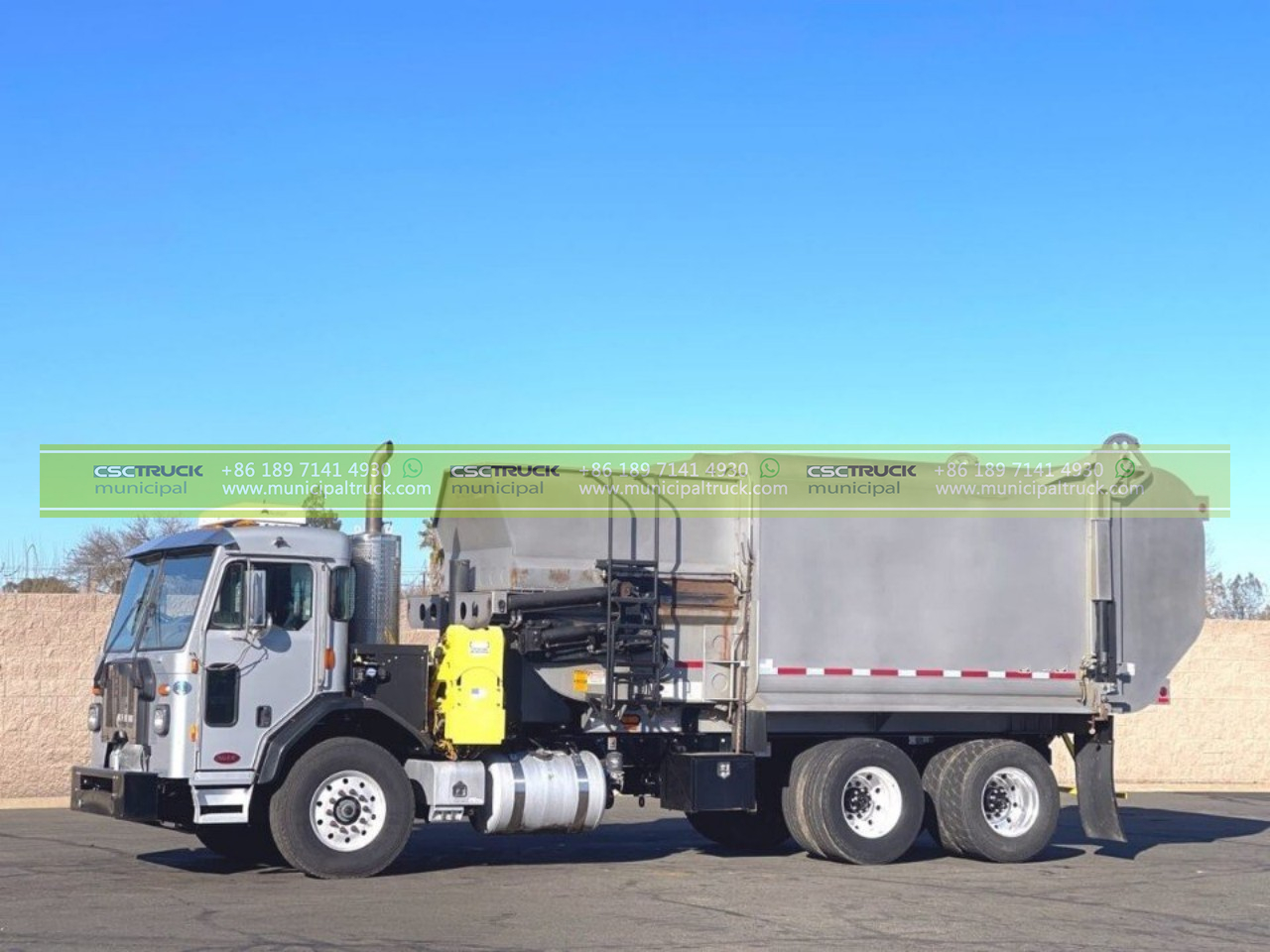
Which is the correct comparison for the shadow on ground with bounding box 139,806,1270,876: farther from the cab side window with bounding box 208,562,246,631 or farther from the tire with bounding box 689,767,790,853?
the cab side window with bounding box 208,562,246,631

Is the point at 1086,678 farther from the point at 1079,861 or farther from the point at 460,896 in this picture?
the point at 460,896

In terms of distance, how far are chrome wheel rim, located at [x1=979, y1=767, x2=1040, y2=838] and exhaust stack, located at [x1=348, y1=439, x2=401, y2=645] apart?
6.11m

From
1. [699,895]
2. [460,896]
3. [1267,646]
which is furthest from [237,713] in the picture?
[1267,646]

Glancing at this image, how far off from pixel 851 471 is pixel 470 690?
4373 mm

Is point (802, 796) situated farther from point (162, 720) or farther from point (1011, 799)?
point (162, 720)

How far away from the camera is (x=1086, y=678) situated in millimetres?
16656

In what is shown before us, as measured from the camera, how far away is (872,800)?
1585 centimetres

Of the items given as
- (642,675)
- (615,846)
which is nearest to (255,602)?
(642,675)

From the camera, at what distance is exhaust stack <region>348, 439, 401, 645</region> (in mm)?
14609

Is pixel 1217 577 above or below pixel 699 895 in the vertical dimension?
above

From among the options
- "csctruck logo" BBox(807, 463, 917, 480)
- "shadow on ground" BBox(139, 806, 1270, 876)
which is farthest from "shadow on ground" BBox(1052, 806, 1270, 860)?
"csctruck logo" BBox(807, 463, 917, 480)

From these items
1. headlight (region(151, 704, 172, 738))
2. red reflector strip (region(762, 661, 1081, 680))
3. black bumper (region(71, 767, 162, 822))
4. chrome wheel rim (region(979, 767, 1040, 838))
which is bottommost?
chrome wheel rim (region(979, 767, 1040, 838))

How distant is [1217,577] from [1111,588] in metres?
38.1

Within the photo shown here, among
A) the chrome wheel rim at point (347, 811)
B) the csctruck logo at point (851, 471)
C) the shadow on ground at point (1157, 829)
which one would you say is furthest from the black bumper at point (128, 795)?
the shadow on ground at point (1157, 829)
